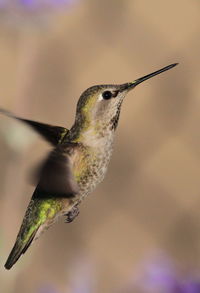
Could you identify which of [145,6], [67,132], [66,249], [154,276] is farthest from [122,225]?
[67,132]

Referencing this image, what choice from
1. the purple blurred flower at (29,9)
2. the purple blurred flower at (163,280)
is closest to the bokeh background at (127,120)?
the purple blurred flower at (29,9)

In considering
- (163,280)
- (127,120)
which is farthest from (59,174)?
(127,120)

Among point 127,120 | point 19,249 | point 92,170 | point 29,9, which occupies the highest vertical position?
point 29,9

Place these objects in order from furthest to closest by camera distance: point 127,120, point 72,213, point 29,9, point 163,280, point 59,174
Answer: point 127,120 → point 29,9 → point 163,280 → point 72,213 → point 59,174

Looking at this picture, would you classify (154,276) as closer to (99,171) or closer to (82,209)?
(99,171)

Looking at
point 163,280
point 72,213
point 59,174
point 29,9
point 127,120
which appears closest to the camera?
point 59,174

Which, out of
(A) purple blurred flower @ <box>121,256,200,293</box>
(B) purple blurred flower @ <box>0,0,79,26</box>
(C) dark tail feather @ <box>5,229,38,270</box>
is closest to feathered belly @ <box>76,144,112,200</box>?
(C) dark tail feather @ <box>5,229,38,270</box>

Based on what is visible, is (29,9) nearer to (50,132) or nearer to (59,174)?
(50,132)

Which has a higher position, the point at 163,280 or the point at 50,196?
the point at 50,196

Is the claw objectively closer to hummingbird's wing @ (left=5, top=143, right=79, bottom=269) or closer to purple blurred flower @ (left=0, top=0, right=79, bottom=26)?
hummingbird's wing @ (left=5, top=143, right=79, bottom=269)
